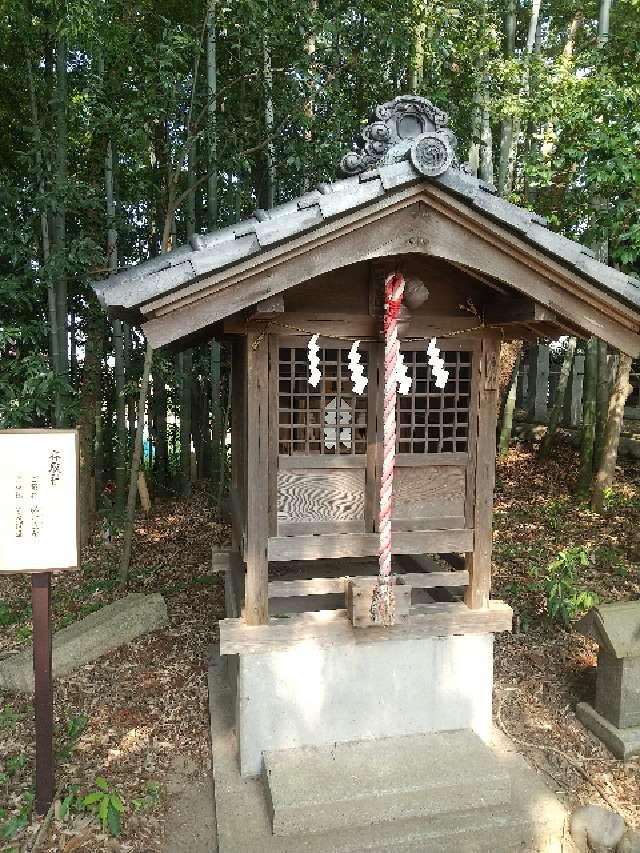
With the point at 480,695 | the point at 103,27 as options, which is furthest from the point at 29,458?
the point at 103,27

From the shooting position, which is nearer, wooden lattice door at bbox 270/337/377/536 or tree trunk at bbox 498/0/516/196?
wooden lattice door at bbox 270/337/377/536

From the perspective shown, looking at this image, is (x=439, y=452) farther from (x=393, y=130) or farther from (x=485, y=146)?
(x=485, y=146)

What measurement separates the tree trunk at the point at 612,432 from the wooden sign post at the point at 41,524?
7462 mm

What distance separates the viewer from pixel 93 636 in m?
5.78

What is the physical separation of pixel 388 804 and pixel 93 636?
3442 millimetres

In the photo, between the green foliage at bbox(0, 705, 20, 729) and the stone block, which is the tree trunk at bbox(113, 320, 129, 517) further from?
the stone block

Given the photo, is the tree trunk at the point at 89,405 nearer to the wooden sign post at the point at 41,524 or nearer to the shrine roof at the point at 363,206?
the wooden sign post at the point at 41,524

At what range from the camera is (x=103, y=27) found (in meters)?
6.48

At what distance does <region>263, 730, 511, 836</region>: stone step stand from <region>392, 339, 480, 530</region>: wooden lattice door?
151 centimetres

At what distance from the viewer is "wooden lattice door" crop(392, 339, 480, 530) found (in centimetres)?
411

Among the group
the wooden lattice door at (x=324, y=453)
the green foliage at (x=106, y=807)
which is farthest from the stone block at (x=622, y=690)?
the green foliage at (x=106, y=807)

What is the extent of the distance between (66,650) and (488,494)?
4.18 m

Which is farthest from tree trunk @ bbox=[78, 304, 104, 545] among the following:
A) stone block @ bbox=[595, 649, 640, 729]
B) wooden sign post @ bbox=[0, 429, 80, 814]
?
stone block @ bbox=[595, 649, 640, 729]

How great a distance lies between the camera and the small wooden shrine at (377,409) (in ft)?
10.9
